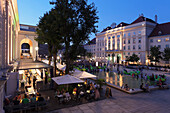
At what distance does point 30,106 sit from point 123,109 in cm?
767

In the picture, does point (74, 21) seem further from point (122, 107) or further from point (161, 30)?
point (161, 30)

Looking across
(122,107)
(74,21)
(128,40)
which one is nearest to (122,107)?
(122,107)

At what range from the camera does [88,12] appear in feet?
50.2

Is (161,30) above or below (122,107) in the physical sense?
above

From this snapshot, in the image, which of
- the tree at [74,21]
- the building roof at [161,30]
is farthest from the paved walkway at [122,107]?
the building roof at [161,30]

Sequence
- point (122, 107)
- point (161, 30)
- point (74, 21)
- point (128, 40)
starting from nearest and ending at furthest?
1. point (122, 107)
2. point (74, 21)
3. point (161, 30)
4. point (128, 40)

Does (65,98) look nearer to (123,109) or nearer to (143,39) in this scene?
(123,109)

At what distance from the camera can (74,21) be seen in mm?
15219

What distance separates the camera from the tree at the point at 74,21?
14.7 metres

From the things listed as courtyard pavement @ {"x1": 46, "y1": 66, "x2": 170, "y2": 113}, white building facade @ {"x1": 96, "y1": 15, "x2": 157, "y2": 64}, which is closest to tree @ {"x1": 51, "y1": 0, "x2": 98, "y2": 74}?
courtyard pavement @ {"x1": 46, "y1": 66, "x2": 170, "y2": 113}

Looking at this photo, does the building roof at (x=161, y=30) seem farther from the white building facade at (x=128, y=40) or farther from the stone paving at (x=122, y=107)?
the stone paving at (x=122, y=107)

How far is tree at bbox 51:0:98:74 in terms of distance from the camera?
1470 cm

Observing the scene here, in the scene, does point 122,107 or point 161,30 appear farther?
point 161,30

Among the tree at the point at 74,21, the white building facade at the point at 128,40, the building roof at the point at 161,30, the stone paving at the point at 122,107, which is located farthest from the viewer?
the white building facade at the point at 128,40
